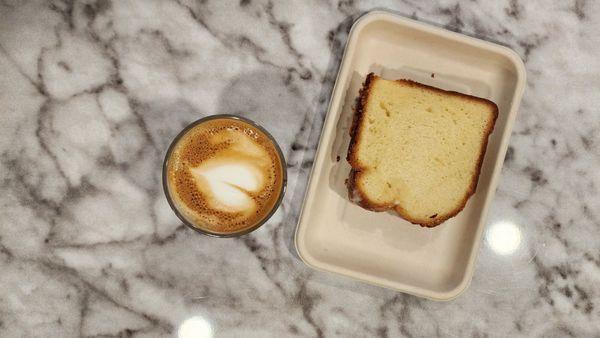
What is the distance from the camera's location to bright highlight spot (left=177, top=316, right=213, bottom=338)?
1.17 metres

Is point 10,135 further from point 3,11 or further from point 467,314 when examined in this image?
point 467,314

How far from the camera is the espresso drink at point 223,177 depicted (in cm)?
110

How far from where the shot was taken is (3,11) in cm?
114

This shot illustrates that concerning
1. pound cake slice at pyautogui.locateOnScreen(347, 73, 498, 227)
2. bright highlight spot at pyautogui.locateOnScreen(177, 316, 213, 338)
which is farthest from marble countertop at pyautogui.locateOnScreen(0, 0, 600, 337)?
pound cake slice at pyautogui.locateOnScreen(347, 73, 498, 227)

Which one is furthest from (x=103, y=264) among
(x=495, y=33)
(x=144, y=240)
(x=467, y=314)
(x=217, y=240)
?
(x=495, y=33)

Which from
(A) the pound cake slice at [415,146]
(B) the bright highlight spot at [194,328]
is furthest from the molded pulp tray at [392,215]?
(B) the bright highlight spot at [194,328]

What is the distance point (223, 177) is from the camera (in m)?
1.09

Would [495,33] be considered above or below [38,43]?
above

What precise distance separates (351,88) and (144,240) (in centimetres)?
51

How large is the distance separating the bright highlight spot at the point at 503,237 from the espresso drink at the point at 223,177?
46cm

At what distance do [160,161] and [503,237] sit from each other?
723 mm

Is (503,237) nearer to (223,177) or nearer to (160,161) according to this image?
(223,177)

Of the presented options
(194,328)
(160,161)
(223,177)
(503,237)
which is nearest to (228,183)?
(223,177)

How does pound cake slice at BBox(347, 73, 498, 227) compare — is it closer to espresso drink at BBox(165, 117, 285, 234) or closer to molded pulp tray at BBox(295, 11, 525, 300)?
molded pulp tray at BBox(295, 11, 525, 300)
